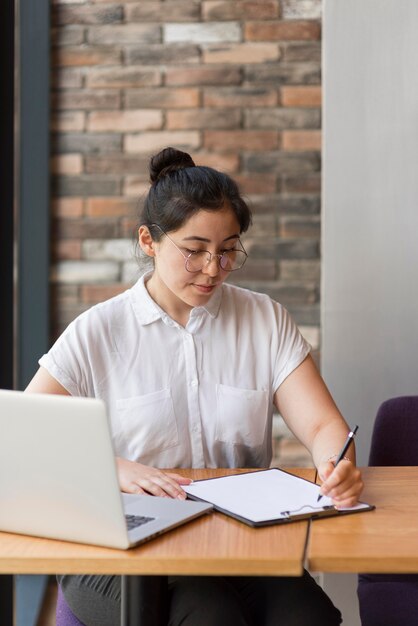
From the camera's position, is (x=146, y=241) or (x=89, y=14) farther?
(x=89, y=14)

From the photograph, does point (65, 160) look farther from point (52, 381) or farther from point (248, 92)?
point (52, 381)

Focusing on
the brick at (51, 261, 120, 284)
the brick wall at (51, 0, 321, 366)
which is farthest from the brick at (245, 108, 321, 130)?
the brick at (51, 261, 120, 284)

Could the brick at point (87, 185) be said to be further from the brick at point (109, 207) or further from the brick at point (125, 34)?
the brick at point (125, 34)

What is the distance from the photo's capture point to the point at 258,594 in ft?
5.73

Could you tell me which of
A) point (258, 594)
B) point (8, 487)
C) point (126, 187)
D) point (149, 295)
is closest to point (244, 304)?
point (149, 295)

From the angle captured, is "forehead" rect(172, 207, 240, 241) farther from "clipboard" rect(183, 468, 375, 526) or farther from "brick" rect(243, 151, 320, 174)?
"brick" rect(243, 151, 320, 174)

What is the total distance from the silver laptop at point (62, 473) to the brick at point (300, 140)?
2.17m

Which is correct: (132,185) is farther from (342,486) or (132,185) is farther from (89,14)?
(342,486)

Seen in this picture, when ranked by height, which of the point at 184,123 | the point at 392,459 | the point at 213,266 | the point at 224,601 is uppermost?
the point at 184,123

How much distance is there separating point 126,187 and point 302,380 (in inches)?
60.4

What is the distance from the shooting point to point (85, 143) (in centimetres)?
342

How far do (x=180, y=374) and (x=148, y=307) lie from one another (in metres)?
0.18

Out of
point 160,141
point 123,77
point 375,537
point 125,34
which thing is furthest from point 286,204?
point 375,537

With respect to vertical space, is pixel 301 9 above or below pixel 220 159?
above
